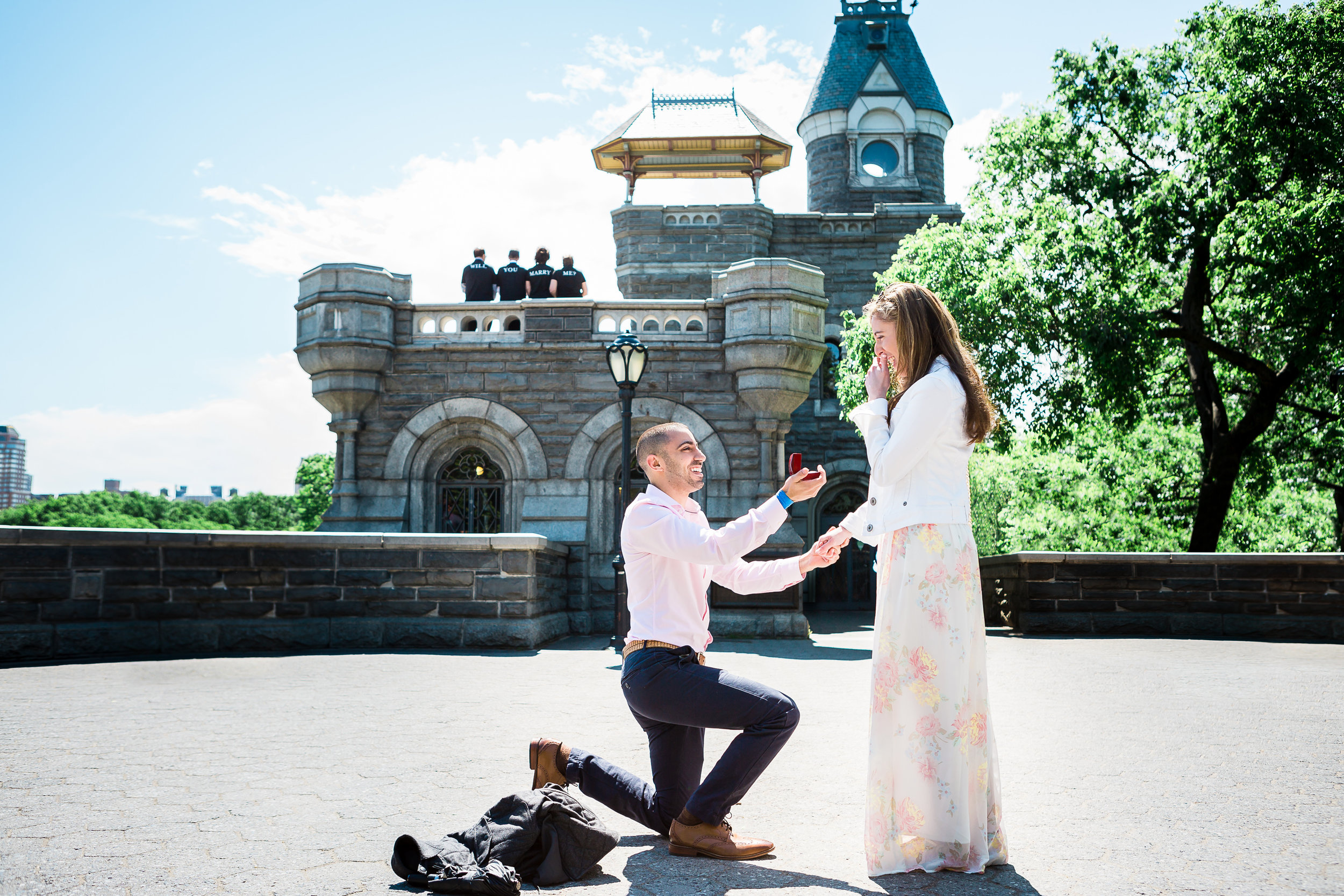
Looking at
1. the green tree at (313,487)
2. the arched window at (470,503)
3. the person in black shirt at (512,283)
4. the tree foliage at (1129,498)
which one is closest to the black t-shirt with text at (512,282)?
the person in black shirt at (512,283)

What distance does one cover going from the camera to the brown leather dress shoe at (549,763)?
156 inches

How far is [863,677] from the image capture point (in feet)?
29.5

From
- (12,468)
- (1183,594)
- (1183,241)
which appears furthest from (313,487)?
(12,468)

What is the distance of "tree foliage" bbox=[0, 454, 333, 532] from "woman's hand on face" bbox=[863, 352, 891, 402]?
183 ft

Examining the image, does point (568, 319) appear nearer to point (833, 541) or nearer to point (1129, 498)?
point (833, 541)

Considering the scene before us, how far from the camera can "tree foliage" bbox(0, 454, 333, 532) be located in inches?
2552

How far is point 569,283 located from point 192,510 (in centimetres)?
10336

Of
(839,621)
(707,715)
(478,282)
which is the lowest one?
(839,621)

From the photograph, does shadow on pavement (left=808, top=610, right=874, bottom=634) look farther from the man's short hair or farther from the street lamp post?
the man's short hair

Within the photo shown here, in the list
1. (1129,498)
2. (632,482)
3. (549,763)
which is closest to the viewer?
(549,763)

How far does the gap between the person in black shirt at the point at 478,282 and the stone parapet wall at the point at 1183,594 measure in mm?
8423

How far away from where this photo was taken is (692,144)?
23438 millimetres

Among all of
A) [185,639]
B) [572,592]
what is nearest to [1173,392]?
[572,592]

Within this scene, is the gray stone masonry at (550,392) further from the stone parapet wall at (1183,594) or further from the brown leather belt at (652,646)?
the brown leather belt at (652,646)
